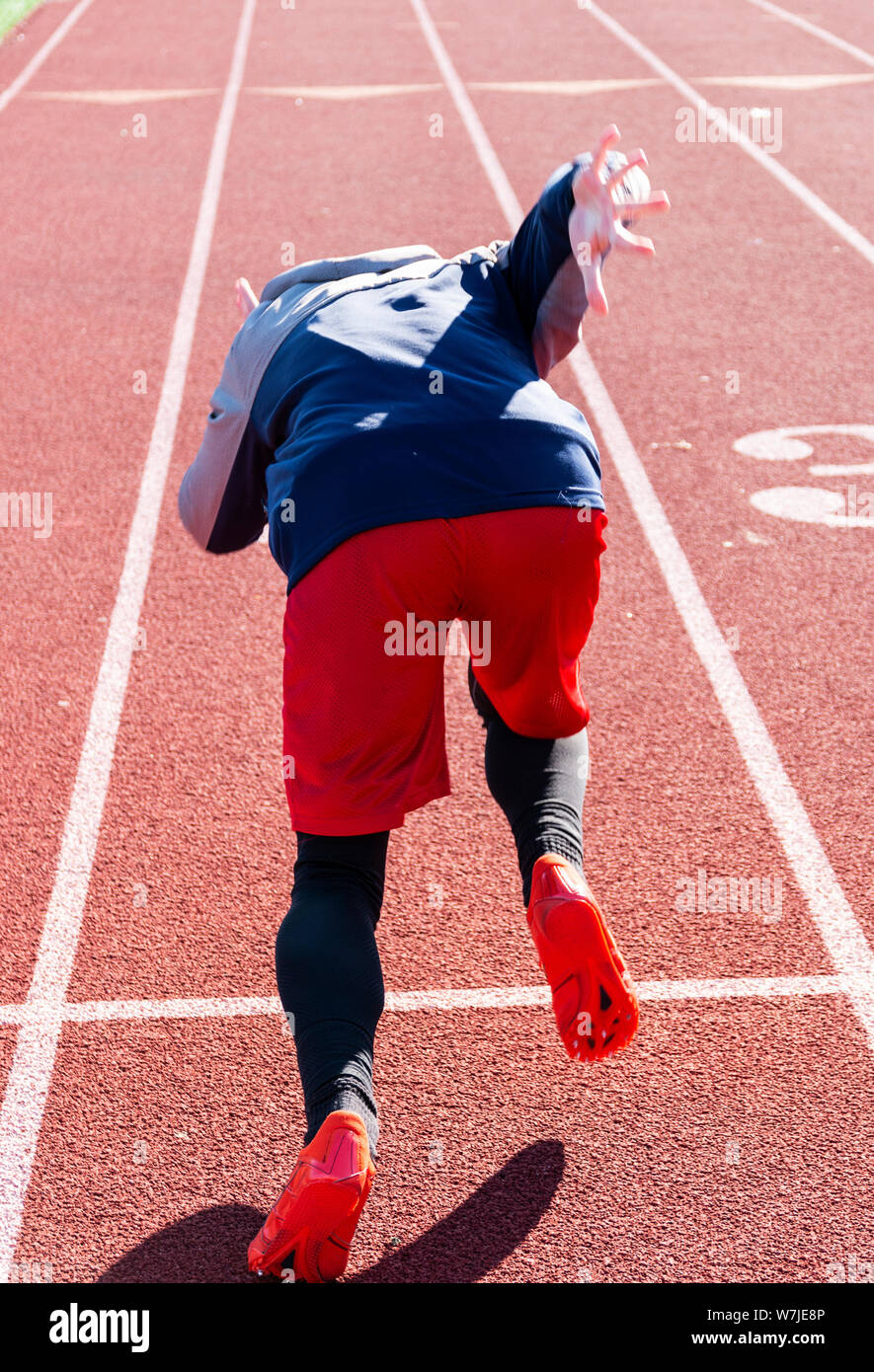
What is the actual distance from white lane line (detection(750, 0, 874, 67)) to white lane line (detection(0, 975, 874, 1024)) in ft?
44.8

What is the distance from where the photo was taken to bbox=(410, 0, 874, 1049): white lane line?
11.7 feet

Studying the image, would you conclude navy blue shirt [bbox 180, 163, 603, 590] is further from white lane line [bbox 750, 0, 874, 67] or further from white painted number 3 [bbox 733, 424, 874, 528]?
white lane line [bbox 750, 0, 874, 67]

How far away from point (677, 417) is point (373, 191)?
471cm

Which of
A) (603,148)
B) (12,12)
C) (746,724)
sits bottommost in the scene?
(746,724)

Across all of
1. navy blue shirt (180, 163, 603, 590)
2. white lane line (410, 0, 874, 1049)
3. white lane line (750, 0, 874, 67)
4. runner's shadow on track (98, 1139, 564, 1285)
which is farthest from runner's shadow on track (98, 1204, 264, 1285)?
white lane line (750, 0, 874, 67)

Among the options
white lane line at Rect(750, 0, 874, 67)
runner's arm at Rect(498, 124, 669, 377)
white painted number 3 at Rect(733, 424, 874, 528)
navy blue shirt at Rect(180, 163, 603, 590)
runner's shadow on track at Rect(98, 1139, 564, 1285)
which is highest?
runner's arm at Rect(498, 124, 669, 377)

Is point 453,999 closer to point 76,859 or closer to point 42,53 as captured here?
point 76,859

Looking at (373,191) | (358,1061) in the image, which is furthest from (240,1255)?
(373,191)

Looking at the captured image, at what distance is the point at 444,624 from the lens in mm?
2514

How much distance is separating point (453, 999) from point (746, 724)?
1.61 m

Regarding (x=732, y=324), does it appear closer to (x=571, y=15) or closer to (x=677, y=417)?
(x=677, y=417)

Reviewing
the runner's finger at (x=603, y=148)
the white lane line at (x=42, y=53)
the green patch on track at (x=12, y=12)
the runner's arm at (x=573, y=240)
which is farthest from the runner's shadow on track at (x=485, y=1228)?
the green patch on track at (x=12, y=12)

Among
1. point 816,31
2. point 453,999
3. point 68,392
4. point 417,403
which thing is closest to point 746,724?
point 453,999

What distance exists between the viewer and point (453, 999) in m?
3.42
